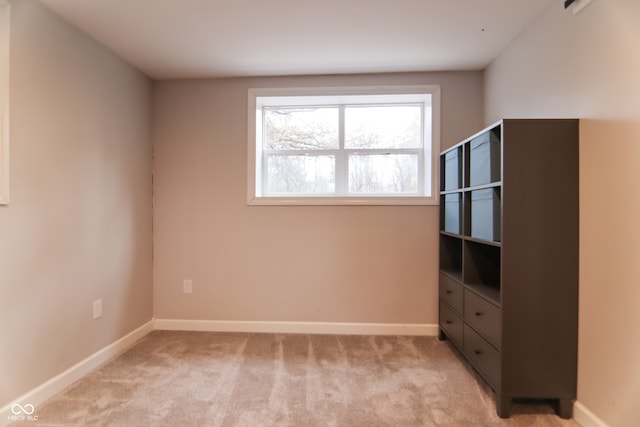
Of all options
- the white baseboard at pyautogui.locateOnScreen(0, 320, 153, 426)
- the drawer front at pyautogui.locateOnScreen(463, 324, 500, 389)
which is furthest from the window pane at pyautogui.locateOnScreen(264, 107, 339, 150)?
the white baseboard at pyautogui.locateOnScreen(0, 320, 153, 426)

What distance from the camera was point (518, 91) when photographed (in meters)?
2.26

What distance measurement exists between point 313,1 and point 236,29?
1.92 feet

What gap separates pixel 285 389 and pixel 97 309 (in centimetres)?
145

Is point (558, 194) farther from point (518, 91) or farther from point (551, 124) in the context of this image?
point (518, 91)

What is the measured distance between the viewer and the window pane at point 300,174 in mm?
3066

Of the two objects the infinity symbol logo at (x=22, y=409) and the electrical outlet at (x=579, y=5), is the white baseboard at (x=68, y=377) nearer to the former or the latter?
the infinity symbol logo at (x=22, y=409)

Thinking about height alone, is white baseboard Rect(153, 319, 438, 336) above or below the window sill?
below

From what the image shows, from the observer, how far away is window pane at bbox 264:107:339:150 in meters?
3.07

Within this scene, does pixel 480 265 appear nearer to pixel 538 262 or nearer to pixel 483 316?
pixel 483 316

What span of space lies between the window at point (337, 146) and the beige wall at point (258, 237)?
5.7 inches

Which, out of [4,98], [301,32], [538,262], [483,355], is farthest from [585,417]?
[4,98]

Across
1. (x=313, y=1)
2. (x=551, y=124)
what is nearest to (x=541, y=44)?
(x=551, y=124)

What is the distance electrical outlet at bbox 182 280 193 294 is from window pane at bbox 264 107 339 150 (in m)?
1.44

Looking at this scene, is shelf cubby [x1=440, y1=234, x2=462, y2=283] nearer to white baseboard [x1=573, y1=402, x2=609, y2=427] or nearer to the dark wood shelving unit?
the dark wood shelving unit
